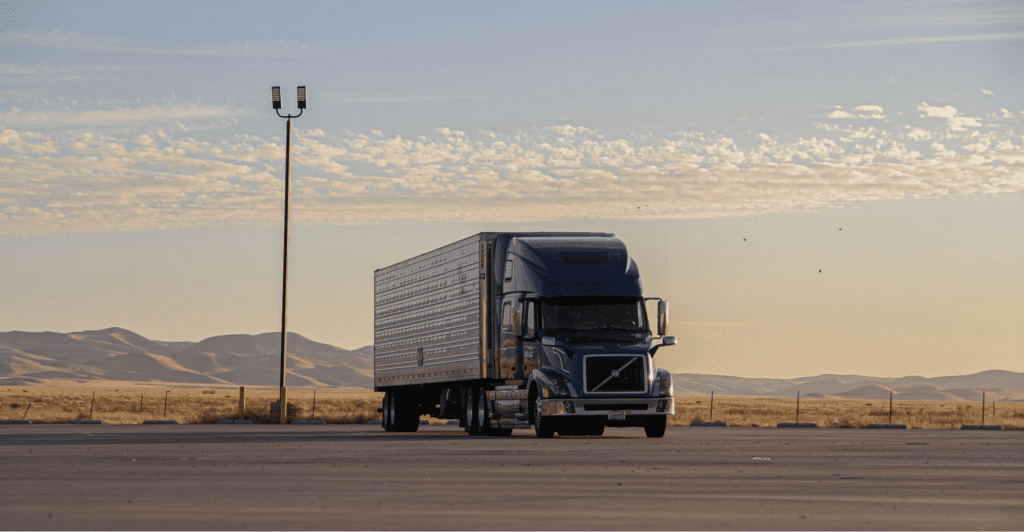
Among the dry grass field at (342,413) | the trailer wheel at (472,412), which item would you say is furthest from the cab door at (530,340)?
the dry grass field at (342,413)

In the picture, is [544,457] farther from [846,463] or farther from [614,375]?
[614,375]

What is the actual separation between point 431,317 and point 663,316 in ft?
23.4

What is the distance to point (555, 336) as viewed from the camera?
106ft

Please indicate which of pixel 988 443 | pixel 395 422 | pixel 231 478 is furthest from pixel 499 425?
pixel 231 478

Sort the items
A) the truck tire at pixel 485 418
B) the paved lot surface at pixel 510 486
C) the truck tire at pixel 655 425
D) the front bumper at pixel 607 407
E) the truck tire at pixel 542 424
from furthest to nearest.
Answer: the truck tire at pixel 485 418
the truck tire at pixel 655 425
the truck tire at pixel 542 424
the front bumper at pixel 607 407
the paved lot surface at pixel 510 486

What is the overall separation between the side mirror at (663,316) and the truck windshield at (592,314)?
407 mm

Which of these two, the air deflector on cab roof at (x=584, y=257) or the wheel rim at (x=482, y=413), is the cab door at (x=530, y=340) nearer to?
the air deflector on cab roof at (x=584, y=257)

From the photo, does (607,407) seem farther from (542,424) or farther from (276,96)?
(276,96)

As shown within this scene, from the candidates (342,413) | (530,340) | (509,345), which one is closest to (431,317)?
(509,345)

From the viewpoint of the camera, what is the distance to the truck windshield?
3234 cm

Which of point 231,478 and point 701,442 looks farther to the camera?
point 701,442

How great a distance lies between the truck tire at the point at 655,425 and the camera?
33.0 meters

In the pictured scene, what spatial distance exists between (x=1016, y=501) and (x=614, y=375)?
1678 centimetres

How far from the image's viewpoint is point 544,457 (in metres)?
23.9
